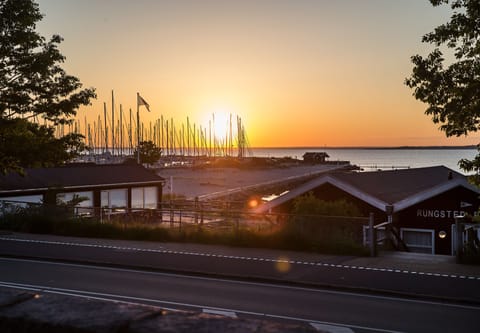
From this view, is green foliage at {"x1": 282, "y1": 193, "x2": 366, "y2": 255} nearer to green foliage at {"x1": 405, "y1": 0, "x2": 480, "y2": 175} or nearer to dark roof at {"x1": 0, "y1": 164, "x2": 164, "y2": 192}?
green foliage at {"x1": 405, "y1": 0, "x2": 480, "y2": 175}

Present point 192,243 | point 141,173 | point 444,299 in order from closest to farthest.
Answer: point 444,299, point 192,243, point 141,173

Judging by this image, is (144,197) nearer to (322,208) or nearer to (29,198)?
(29,198)

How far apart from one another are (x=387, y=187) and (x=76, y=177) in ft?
A: 66.1

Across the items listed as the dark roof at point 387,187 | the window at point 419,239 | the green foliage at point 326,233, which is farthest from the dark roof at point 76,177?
the window at point 419,239

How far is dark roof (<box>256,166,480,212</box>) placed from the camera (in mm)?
22562

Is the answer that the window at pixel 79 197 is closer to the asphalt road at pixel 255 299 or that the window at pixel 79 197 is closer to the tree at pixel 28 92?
the tree at pixel 28 92

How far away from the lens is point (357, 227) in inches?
710

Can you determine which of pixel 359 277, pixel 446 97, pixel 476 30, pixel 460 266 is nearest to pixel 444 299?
pixel 359 277

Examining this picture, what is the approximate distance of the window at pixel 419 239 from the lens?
22.4 m

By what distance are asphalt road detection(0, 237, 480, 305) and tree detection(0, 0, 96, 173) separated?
359 cm

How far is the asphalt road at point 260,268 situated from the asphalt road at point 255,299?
0.47m

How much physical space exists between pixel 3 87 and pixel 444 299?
17950mm

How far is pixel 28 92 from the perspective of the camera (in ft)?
74.2

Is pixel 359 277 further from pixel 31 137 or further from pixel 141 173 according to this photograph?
pixel 141 173
